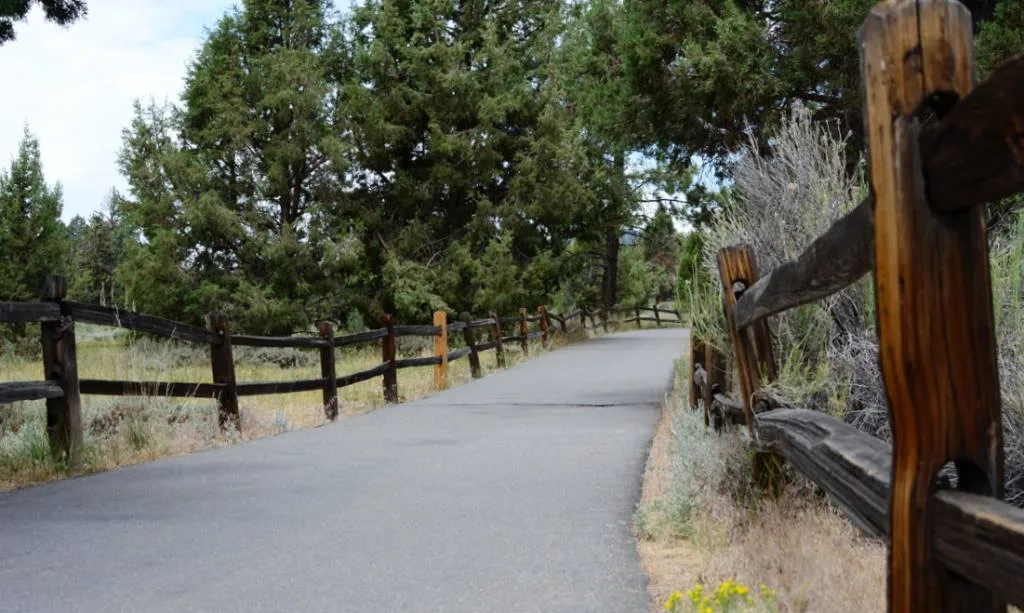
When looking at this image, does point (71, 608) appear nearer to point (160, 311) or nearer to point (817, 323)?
point (817, 323)

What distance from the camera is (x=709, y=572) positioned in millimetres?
4613

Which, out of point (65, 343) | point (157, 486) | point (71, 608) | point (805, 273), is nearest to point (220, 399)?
point (65, 343)

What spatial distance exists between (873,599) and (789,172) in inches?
181

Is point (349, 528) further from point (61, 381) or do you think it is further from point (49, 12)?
point (49, 12)

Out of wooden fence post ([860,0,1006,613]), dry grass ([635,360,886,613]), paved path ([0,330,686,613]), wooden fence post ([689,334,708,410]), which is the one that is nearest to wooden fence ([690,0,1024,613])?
wooden fence post ([860,0,1006,613])

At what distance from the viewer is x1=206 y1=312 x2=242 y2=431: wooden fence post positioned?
1050cm

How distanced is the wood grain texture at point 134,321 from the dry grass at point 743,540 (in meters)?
5.01

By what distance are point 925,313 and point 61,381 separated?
25.1 feet

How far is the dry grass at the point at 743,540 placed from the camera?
3.68 m

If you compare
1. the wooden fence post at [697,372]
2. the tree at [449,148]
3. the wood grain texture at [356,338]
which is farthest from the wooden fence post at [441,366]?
the tree at [449,148]

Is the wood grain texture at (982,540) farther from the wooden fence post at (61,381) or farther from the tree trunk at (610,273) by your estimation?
the tree trunk at (610,273)

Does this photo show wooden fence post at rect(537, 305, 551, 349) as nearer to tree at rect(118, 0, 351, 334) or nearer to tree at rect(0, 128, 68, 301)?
tree at rect(118, 0, 351, 334)

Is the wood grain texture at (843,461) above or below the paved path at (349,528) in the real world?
above

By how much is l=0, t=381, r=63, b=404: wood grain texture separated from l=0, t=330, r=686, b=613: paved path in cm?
71
